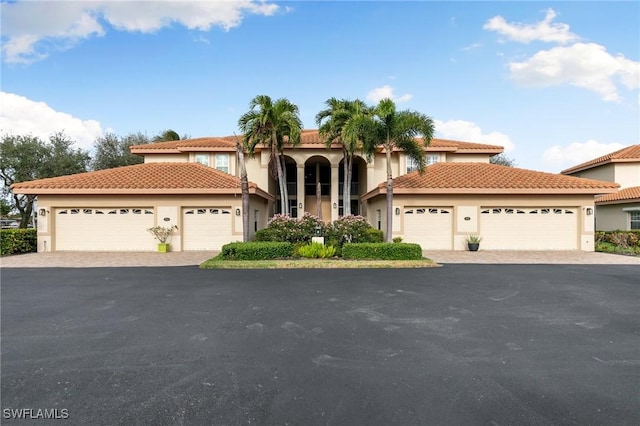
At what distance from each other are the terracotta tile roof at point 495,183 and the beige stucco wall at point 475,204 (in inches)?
17.1

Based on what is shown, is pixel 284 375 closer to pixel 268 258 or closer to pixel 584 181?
pixel 268 258

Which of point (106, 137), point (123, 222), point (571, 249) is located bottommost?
point (571, 249)

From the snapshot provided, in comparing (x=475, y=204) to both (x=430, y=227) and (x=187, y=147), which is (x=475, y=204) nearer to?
(x=430, y=227)

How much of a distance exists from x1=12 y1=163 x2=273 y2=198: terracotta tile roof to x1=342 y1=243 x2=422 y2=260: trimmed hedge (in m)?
7.16

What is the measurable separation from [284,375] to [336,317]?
2293mm

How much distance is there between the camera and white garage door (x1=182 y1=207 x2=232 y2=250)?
56.8ft

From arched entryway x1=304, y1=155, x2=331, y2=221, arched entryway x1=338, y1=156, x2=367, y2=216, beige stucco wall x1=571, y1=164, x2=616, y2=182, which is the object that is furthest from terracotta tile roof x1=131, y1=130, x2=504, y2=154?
beige stucco wall x1=571, y1=164, x2=616, y2=182

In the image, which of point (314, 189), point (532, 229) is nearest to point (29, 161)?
point (314, 189)

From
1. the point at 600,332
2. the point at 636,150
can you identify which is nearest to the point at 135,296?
the point at 600,332

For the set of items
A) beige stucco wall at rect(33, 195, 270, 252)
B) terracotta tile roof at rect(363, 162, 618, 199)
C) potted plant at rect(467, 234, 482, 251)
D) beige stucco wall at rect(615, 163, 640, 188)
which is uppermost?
beige stucco wall at rect(615, 163, 640, 188)

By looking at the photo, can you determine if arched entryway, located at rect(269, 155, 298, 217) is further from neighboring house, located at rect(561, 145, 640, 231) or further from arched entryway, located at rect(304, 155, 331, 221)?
neighboring house, located at rect(561, 145, 640, 231)

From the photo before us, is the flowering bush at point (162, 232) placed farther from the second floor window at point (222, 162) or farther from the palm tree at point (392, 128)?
the palm tree at point (392, 128)

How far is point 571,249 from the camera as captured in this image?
1725cm

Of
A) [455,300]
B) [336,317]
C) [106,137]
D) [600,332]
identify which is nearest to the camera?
[600,332]
